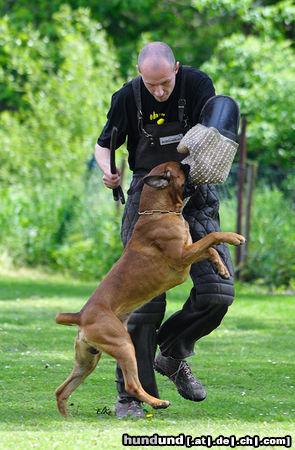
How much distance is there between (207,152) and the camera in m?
4.91

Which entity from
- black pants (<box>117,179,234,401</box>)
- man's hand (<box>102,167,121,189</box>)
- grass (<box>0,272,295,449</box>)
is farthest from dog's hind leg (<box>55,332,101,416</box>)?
man's hand (<box>102,167,121,189</box>)

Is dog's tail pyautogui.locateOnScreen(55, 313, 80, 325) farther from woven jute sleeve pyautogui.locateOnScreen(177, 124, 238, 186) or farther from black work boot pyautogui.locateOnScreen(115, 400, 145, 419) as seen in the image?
woven jute sleeve pyautogui.locateOnScreen(177, 124, 238, 186)

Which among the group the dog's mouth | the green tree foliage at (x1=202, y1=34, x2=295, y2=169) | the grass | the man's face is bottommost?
the grass

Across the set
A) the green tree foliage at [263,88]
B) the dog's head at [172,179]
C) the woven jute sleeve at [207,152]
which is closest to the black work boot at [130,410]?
the dog's head at [172,179]

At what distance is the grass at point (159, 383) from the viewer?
4.46 metres

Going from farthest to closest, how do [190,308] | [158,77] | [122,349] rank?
[190,308], [158,77], [122,349]

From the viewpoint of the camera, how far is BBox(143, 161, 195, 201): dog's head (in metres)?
5.02

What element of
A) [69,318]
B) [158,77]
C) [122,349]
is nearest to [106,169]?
[158,77]

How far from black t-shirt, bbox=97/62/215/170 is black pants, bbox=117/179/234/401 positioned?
39 centimetres

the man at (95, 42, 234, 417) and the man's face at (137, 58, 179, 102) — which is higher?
the man's face at (137, 58, 179, 102)

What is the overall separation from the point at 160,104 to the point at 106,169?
1.64ft

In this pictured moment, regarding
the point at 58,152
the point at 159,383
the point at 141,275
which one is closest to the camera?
the point at 141,275

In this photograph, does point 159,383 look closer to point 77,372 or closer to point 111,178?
point 77,372

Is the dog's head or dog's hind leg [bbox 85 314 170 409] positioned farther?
the dog's head
